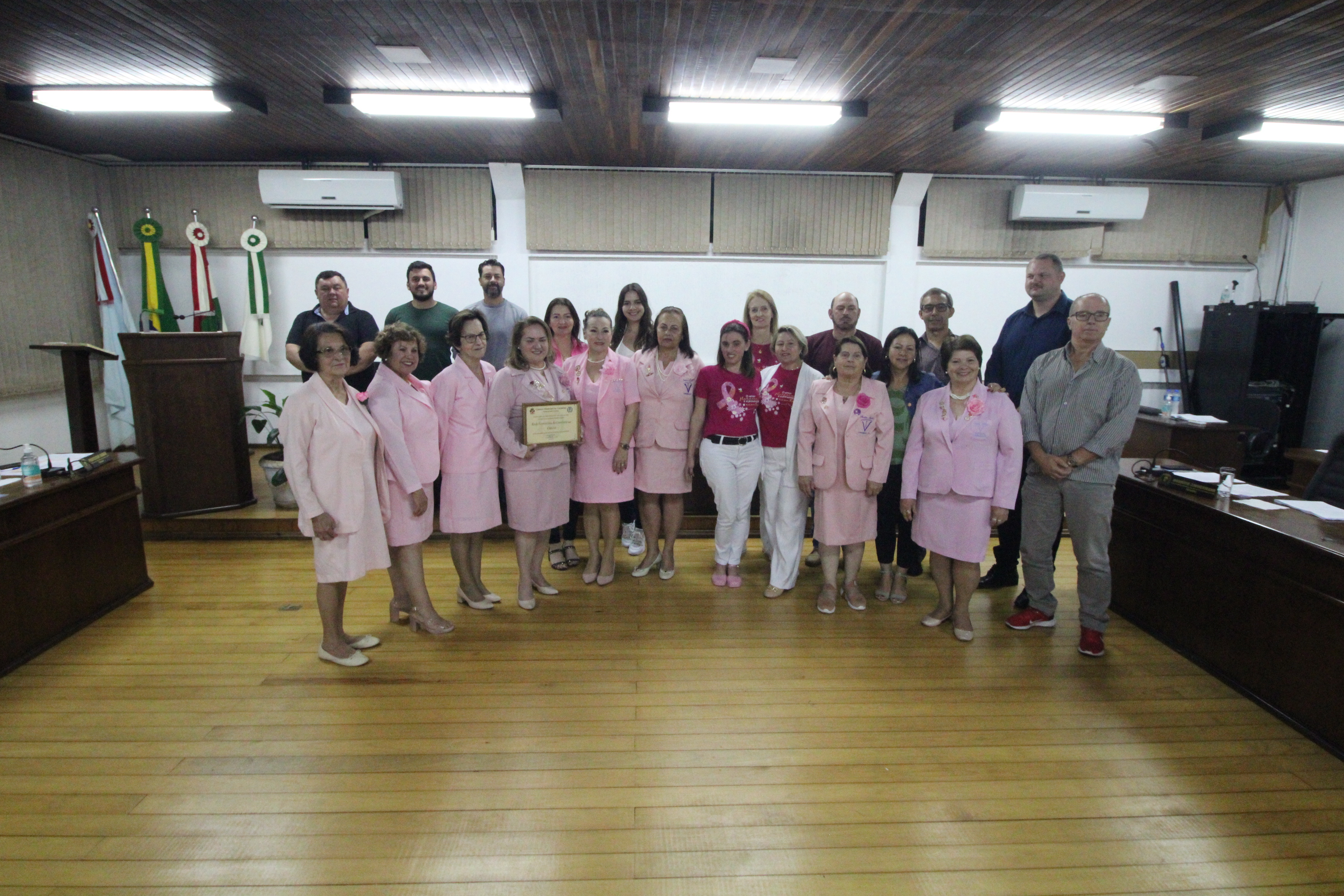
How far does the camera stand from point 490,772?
2402 mm

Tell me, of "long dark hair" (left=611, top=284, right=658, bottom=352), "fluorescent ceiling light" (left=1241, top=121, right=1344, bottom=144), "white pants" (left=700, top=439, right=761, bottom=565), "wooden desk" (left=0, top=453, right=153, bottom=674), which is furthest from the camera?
"fluorescent ceiling light" (left=1241, top=121, right=1344, bottom=144)

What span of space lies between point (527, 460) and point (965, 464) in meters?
2.23

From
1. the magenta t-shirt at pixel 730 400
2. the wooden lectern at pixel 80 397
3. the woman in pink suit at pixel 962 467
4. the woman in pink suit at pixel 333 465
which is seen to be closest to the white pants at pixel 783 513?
the magenta t-shirt at pixel 730 400

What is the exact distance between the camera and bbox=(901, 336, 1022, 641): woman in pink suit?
325cm

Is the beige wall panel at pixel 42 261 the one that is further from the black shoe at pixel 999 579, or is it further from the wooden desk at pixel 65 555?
the black shoe at pixel 999 579

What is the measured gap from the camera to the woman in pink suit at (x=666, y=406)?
12.5 ft

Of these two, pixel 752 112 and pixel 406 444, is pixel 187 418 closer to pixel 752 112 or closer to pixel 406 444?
pixel 406 444

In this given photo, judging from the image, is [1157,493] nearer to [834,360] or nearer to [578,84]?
[834,360]

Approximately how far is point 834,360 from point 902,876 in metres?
2.32

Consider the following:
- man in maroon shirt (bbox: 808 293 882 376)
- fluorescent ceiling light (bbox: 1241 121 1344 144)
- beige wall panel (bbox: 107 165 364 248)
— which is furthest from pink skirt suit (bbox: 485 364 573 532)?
fluorescent ceiling light (bbox: 1241 121 1344 144)

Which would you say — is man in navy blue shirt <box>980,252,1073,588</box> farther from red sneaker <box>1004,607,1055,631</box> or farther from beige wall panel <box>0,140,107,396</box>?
beige wall panel <box>0,140,107,396</box>

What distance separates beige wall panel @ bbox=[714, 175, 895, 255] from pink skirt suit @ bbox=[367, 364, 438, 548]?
455cm

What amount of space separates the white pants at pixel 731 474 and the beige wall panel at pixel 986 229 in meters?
4.57

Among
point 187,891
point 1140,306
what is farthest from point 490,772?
point 1140,306
